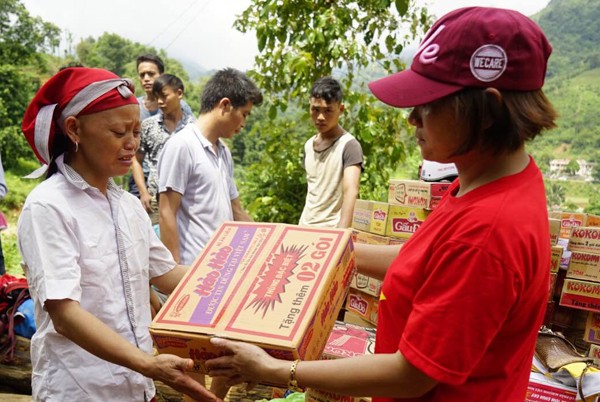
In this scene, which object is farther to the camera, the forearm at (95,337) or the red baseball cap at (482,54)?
the forearm at (95,337)

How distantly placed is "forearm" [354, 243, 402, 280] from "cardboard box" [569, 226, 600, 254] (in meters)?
1.22

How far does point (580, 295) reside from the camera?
2318mm

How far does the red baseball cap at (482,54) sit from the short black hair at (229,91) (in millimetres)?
1740

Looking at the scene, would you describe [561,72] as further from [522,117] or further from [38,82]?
[522,117]

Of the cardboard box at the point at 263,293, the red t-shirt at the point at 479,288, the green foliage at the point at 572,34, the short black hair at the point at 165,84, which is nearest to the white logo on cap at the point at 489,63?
the red t-shirt at the point at 479,288

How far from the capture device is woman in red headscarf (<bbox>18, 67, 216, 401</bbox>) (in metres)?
1.34

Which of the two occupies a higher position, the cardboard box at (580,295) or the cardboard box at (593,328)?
the cardboard box at (580,295)

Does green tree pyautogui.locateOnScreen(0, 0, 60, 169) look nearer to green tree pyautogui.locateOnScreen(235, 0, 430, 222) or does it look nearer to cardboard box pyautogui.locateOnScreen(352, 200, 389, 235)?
green tree pyautogui.locateOnScreen(235, 0, 430, 222)

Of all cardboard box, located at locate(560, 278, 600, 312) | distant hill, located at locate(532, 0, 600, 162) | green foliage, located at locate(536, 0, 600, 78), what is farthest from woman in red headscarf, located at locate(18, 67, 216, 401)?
green foliage, located at locate(536, 0, 600, 78)

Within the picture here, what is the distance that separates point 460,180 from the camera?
111 cm

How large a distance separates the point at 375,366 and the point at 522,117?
56 cm

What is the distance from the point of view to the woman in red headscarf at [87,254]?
4.38ft

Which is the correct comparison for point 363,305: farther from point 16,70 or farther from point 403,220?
point 16,70

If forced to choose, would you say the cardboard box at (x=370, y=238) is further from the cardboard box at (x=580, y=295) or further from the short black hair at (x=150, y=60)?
the short black hair at (x=150, y=60)
